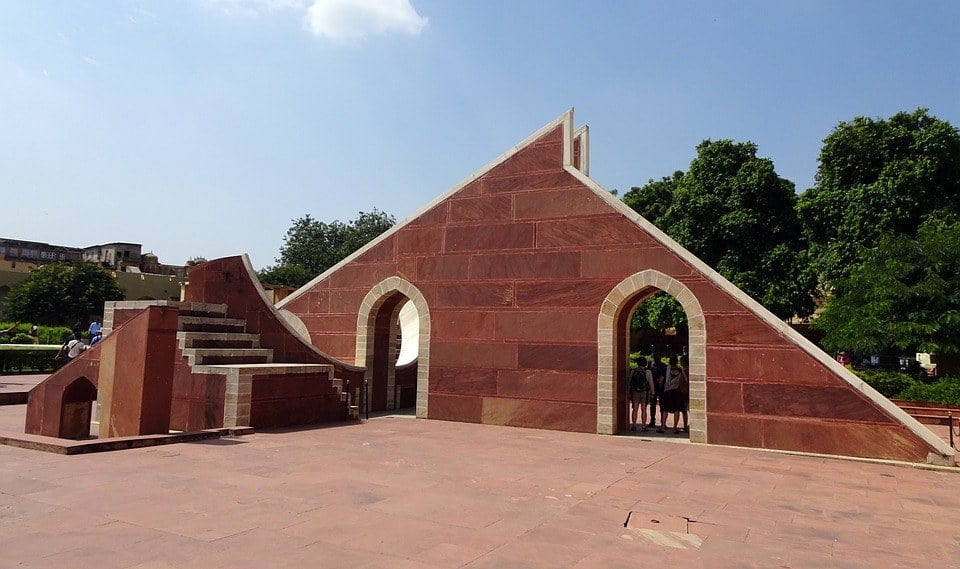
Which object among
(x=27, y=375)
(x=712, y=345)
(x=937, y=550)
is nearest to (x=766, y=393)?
(x=712, y=345)

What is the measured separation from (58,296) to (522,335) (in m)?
46.5

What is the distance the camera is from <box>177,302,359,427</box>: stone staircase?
10.0m

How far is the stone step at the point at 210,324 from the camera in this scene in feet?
37.0

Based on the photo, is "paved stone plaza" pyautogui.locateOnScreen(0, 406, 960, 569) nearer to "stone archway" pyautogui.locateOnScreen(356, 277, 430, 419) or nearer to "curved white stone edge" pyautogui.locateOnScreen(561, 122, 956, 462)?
"curved white stone edge" pyautogui.locateOnScreen(561, 122, 956, 462)

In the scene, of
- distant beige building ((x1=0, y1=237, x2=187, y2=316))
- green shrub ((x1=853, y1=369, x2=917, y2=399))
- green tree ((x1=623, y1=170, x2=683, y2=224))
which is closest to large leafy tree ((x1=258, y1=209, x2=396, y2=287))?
distant beige building ((x1=0, y1=237, x2=187, y2=316))

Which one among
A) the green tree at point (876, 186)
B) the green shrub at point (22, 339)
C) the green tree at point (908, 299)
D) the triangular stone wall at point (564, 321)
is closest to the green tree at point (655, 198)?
the green tree at point (876, 186)

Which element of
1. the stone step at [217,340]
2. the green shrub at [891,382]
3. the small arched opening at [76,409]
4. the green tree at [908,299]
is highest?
the green tree at [908,299]

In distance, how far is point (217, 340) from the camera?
11.5 m

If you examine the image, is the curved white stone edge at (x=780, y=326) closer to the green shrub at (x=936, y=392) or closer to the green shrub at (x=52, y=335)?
the green shrub at (x=936, y=392)

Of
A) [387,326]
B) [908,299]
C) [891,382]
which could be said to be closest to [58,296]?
[387,326]

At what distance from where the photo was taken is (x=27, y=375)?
70.8 ft

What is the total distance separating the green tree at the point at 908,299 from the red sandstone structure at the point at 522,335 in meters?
8.84

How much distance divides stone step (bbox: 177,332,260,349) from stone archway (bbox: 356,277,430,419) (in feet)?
8.43

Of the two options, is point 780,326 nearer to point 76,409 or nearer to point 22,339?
point 76,409
